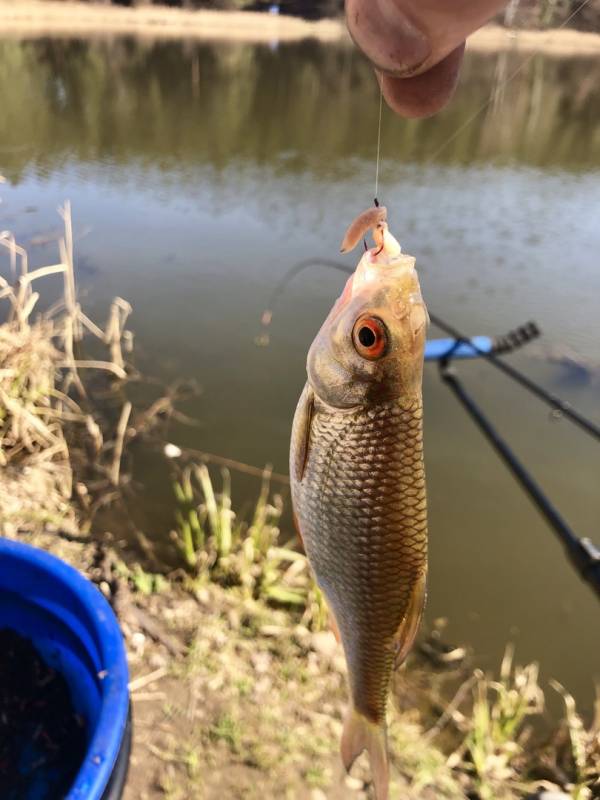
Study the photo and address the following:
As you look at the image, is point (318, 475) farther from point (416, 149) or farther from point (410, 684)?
point (416, 149)

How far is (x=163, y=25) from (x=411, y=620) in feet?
111

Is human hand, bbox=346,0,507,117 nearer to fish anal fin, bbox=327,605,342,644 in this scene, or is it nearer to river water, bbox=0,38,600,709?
fish anal fin, bbox=327,605,342,644

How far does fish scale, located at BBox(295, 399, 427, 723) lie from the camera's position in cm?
107

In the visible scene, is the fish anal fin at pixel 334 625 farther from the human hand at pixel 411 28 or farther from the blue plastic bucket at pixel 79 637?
the human hand at pixel 411 28

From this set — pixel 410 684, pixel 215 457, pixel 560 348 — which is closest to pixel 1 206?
pixel 215 457

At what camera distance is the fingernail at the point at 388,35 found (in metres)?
Result: 0.97

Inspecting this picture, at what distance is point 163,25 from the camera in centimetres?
2902

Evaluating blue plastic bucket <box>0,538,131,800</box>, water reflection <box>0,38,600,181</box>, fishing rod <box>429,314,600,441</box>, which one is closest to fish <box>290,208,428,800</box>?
blue plastic bucket <box>0,538,131,800</box>

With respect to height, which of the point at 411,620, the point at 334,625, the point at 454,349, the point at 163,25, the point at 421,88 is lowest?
the point at 454,349

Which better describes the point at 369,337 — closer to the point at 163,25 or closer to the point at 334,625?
the point at 334,625

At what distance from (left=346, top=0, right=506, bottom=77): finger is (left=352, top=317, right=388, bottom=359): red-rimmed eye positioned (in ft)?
1.42

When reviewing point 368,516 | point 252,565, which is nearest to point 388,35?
point 368,516

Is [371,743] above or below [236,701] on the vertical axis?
→ above

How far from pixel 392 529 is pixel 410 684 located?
7.23 feet
